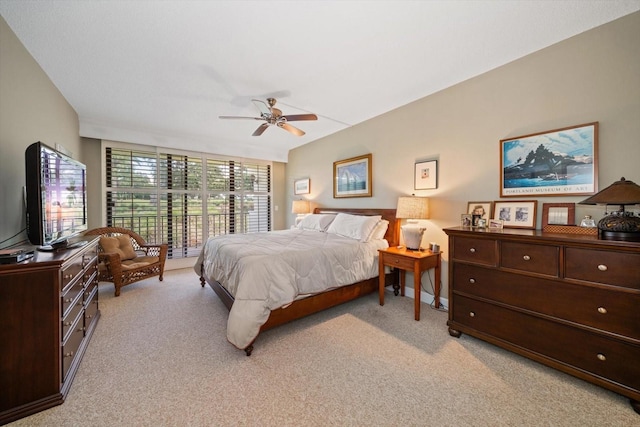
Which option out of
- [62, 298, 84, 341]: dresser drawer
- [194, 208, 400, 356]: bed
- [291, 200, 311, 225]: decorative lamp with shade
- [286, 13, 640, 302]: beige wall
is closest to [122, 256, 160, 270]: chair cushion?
[194, 208, 400, 356]: bed

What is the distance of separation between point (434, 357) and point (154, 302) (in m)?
3.35

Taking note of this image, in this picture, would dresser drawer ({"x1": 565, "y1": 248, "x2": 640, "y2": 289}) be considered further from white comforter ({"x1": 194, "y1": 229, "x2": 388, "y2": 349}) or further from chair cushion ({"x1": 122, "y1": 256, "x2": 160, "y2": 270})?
chair cushion ({"x1": 122, "y1": 256, "x2": 160, "y2": 270})

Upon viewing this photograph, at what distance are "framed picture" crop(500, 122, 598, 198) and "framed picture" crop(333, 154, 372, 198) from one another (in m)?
1.86

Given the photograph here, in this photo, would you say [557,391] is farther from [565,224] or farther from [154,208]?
[154,208]

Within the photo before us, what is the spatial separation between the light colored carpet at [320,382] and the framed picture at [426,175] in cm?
162

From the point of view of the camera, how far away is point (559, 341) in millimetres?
1766

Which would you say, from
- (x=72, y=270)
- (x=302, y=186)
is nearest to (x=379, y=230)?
(x=302, y=186)

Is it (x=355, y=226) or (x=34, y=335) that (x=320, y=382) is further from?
(x=355, y=226)

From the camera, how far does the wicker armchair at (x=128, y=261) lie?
3.37 meters

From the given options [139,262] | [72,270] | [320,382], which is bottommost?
[320,382]

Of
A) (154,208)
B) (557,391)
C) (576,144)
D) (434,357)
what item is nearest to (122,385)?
(434,357)

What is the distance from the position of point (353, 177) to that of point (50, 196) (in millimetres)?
3616

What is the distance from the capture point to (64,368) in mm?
1652

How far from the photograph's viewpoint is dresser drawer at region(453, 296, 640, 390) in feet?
5.04
